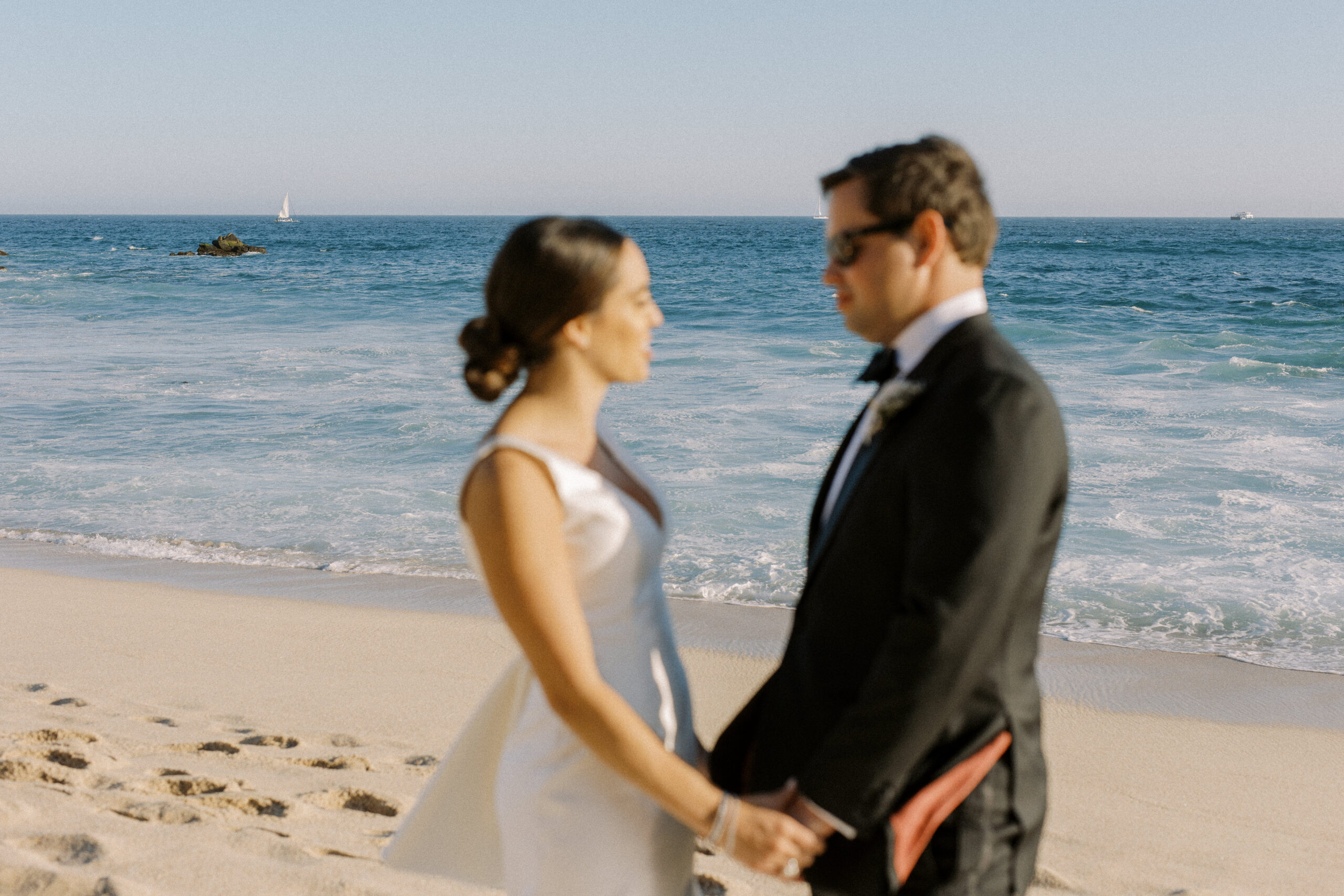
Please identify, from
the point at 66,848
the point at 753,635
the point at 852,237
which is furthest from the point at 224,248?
the point at 852,237

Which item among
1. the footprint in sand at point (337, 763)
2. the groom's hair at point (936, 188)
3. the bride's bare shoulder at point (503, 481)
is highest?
the groom's hair at point (936, 188)

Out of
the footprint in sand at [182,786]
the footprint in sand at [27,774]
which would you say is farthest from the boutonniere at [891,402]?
the footprint in sand at [27,774]

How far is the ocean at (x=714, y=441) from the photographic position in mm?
6727

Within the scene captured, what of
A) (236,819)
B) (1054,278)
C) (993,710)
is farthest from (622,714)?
(1054,278)

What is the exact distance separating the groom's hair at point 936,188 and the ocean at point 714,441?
15.1 ft

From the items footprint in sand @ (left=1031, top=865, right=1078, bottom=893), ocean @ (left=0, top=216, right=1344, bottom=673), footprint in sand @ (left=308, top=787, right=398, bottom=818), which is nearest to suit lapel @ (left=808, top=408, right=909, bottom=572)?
footprint in sand @ (left=1031, top=865, right=1078, bottom=893)

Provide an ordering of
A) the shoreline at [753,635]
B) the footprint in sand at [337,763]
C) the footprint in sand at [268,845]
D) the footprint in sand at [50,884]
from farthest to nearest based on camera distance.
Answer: the shoreline at [753,635]
the footprint in sand at [337,763]
the footprint in sand at [268,845]
the footprint in sand at [50,884]

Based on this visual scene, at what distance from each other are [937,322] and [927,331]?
2cm

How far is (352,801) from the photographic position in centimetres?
373

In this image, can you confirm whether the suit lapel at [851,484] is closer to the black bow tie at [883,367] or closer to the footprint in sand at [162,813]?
the black bow tie at [883,367]

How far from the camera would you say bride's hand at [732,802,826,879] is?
5.23 feet

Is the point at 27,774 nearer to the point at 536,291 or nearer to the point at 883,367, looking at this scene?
the point at 536,291

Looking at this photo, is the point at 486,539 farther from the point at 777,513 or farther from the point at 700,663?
the point at 777,513

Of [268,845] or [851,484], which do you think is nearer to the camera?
[851,484]
